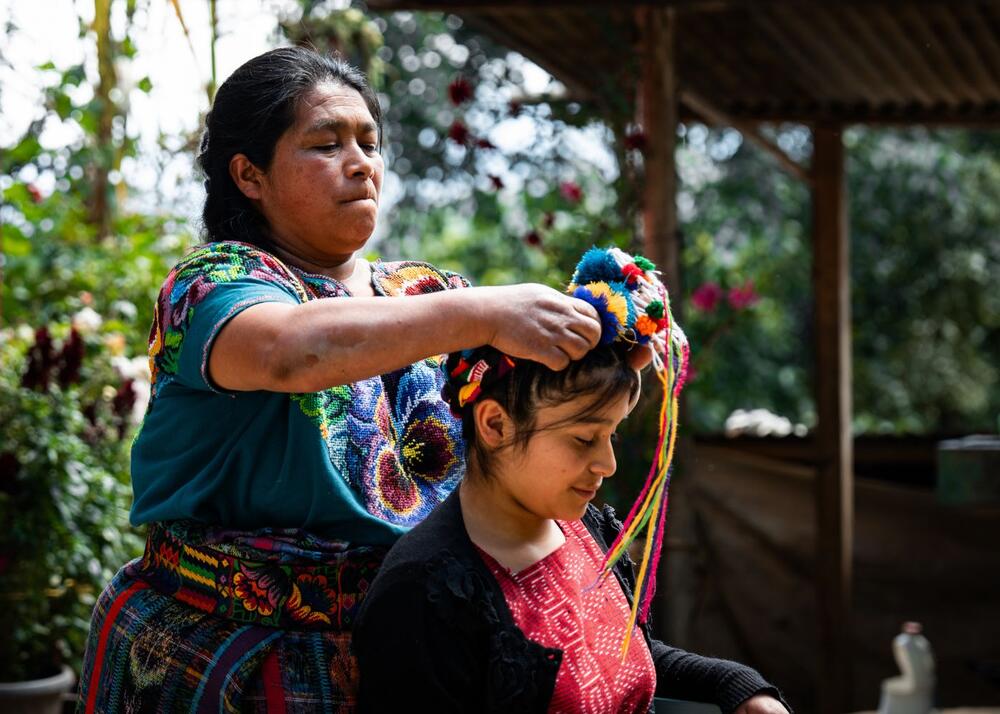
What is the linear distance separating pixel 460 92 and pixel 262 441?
338 cm

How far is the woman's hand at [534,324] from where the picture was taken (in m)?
1.64

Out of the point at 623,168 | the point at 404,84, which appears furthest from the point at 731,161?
the point at 623,168

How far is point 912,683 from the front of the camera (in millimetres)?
2125

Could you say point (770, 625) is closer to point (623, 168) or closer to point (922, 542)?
point (922, 542)

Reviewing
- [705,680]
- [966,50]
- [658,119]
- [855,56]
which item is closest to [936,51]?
[966,50]

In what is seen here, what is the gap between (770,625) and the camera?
645 cm

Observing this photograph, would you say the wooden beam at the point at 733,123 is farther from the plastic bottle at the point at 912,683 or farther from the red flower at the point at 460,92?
the plastic bottle at the point at 912,683

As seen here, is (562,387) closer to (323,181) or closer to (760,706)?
(323,181)

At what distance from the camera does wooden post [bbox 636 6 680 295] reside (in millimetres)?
4844

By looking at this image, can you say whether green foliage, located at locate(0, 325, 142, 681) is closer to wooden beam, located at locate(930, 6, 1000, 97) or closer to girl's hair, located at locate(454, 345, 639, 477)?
girl's hair, located at locate(454, 345, 639, 477)

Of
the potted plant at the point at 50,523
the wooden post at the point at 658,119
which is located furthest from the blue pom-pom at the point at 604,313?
the wooden post at the point at 658,119

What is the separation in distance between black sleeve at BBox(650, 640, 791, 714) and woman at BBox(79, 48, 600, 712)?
480mm

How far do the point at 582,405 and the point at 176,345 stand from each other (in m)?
0.59

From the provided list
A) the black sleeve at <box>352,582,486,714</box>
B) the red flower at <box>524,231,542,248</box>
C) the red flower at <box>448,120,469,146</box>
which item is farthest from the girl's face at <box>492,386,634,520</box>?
the red flower at <box>448,120,469,146</box>
